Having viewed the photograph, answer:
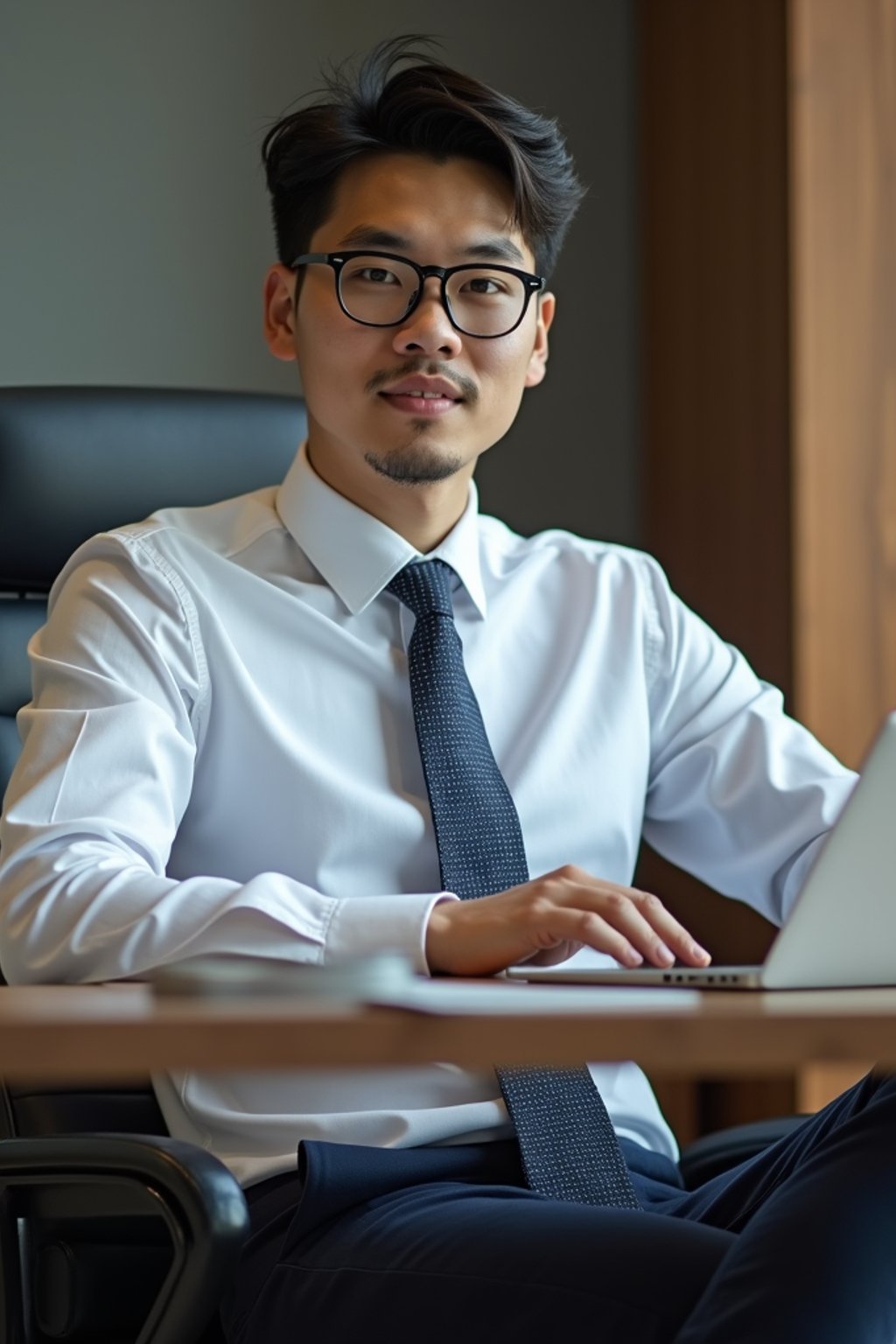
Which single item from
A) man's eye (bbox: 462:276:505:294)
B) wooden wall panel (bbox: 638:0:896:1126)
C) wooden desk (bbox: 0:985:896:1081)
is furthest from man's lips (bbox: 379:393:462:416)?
wooden wall panel (bbox: 638:0:896:1126)

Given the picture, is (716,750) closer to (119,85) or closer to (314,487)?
(314,487)

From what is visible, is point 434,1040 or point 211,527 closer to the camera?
point 434,1040

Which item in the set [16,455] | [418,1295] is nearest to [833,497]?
[16,455]

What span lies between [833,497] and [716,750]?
1.01 metres

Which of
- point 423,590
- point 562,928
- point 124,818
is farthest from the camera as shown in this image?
point 423,590

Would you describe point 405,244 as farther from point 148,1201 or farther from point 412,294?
point 148,1201

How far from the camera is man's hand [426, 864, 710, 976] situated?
951 millimetres

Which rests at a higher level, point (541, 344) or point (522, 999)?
point (541, 344)

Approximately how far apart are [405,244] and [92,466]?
1.16 ft

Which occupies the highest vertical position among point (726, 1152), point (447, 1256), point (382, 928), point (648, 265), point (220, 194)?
point (220, 194)

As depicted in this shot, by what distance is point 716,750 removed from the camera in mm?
1625

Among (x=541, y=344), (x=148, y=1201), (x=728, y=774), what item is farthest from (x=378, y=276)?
(x=148, y=1201)

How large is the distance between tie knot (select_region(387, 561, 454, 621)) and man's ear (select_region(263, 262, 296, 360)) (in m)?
0.29

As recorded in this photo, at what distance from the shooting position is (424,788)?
1450mm
